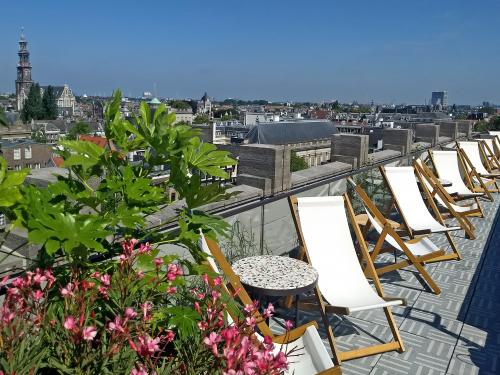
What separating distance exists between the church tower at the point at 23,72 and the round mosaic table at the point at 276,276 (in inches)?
5669

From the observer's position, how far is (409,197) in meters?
5.59

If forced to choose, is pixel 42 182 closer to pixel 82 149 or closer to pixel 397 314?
pixel 82 149

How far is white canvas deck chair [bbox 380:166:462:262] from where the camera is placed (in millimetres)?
5109

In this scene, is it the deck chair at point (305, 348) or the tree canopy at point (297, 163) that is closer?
the deck chair at point (305, 348)

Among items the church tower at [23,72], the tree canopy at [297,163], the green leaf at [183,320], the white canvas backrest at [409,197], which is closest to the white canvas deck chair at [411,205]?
the white canvas backrest at [409,197]

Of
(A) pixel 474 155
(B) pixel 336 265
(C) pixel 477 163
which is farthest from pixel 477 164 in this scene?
(B) pixel 336 265

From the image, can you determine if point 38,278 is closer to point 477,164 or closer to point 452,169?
point 452,169

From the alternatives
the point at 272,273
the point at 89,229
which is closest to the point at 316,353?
the point at 272,273

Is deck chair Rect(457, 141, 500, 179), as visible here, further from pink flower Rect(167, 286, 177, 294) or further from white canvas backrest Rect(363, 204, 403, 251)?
pink flower Rect(167, 286, 177, 294)

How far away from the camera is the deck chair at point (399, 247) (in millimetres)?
4184

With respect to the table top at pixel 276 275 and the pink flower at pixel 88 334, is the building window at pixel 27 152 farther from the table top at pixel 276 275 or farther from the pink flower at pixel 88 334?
the pink flower at pixel 88 334

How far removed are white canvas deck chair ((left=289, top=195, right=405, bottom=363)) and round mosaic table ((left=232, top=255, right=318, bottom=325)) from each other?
0.17 m

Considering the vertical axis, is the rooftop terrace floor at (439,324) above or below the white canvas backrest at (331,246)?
below

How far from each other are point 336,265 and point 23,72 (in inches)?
5874
